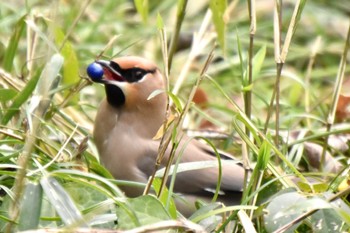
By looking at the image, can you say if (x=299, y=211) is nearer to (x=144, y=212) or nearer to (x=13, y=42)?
(x=144, y=212)

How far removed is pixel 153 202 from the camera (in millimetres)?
2936

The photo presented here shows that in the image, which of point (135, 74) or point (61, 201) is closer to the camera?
point (61, 201)

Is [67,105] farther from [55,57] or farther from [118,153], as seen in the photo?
[55,57]

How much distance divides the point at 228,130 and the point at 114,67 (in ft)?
2.78

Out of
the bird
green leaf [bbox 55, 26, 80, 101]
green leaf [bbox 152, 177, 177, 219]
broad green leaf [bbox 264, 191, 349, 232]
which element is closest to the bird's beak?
the bird

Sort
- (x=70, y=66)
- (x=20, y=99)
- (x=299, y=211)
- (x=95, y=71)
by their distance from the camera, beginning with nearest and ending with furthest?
(x=299, y=211) < (x=20, y=99) < (x=95, y=71) < (x=70, y=66)

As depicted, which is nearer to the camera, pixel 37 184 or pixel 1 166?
pixel 37 184

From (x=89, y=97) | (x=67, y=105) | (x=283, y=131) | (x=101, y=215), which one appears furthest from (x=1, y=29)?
(x=101, y=215)

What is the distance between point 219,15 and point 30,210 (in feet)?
3.86

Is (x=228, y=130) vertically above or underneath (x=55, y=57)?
underneath

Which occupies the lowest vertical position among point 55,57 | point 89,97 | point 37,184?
point 89,97

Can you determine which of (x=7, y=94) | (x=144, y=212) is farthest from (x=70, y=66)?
(x=144, y=212)

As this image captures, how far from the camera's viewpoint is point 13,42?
403 centimetres

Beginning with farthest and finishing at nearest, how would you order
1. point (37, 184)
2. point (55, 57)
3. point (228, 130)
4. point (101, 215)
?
point (228, 130)
point (55, 57)
point (101, 215)
point (37, 184)
